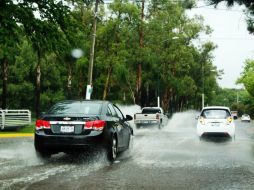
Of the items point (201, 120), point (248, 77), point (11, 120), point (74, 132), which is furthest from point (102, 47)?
point (248, 77)

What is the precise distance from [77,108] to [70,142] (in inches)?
45.3

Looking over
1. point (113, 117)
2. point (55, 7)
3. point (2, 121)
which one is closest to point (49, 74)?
point (2, 121)

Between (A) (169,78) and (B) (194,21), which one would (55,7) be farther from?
(B) (194,21)

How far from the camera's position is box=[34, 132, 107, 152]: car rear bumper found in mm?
11336

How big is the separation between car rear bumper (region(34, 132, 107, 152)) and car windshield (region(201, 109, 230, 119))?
393 inches

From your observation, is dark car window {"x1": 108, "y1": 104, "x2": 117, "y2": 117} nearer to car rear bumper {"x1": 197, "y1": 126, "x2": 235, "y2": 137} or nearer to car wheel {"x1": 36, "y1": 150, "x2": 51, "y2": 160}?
→ car wheel {"x1": 36, "y1": 150, "x2": 51, "y2": 160}

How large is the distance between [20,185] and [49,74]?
57862mm

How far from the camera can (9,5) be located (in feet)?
59.3

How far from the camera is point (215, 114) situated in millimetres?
20812

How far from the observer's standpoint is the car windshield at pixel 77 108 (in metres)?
12.1

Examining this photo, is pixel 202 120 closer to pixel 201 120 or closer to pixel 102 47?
pixel 201 120

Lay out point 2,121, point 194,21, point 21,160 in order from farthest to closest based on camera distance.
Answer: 1. point 194,21
2. point 2,121
3. point 21,160

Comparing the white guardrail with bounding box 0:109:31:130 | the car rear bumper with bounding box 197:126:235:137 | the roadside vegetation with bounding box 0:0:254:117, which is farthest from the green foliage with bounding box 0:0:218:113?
the car rear bumper with bounding box 197:126:235:137

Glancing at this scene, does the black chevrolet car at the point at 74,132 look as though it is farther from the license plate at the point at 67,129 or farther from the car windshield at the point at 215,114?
the car windshield at the point at 215,114
